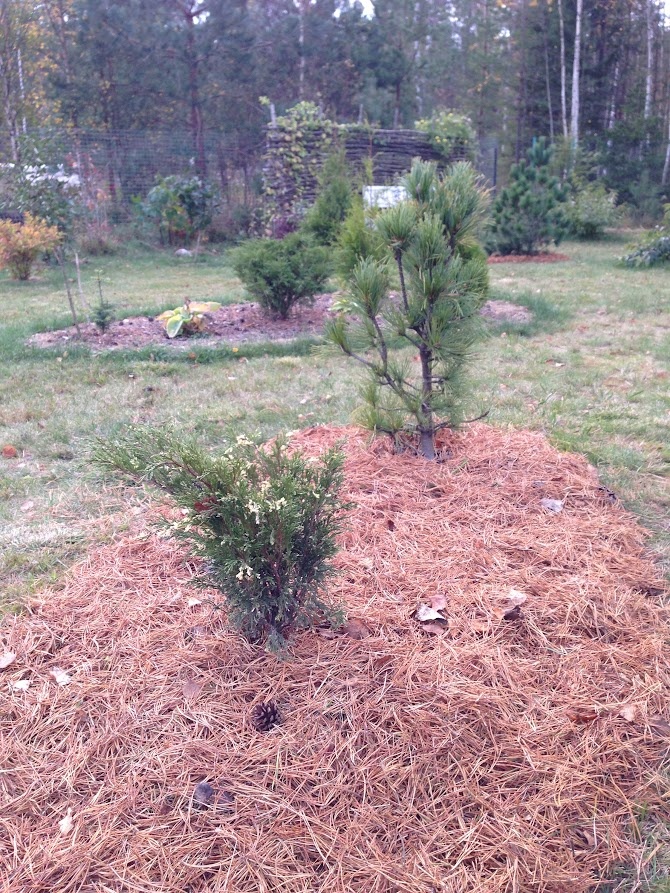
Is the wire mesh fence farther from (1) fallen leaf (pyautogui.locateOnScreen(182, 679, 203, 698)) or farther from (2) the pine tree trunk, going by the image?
(1) fallen leaf (pyautogui.locateOnScreen(182, 679, 203, 698))

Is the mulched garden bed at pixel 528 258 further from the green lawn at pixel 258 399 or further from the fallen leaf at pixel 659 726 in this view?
the fallen leaf at pixel 659 726

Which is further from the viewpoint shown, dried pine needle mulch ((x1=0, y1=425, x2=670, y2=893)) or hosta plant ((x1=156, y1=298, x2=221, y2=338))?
hosta plant ((x1=156, y1=298, x2=221, y2=338))

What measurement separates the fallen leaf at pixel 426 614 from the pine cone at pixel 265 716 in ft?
1.89

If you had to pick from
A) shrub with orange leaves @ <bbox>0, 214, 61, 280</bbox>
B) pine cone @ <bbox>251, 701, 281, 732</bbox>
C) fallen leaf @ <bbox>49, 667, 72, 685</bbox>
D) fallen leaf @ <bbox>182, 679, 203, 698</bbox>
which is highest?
shrub with orange leaves @ <bbox>0, 214, 61, 280</bbox>

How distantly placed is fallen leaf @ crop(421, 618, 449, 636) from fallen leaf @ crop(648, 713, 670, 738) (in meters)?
0.63

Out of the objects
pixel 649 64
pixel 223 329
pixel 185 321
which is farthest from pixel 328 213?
pixel 649 64

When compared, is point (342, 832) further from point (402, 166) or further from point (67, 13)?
point (67, 13)

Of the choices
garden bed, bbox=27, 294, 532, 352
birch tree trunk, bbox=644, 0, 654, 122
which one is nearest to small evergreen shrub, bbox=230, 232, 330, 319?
garden bed, bbox=27, 294, 532, 352

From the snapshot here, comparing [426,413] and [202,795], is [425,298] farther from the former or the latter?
[202,795]

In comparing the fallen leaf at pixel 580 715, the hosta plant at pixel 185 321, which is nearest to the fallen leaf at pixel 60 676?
the fallen leaf at pixel 580 715

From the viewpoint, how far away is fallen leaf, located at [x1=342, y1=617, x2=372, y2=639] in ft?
7.37

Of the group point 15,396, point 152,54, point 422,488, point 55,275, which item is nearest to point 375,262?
point 422,488

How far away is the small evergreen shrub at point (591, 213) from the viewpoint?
15.3 m

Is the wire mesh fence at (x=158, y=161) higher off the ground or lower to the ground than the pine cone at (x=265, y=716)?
higher
